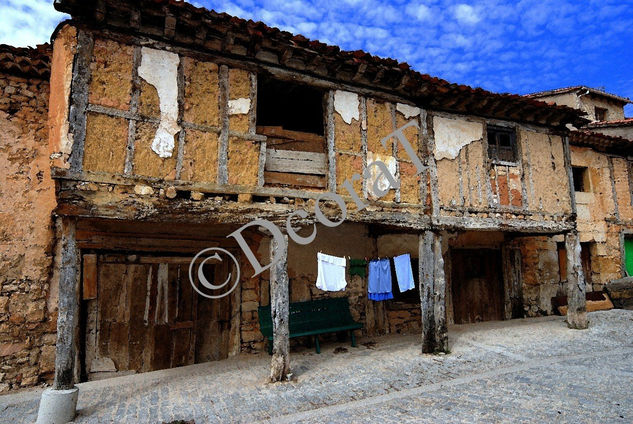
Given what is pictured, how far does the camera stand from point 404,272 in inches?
305

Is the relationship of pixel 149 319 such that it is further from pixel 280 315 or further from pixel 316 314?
pixel 316 314

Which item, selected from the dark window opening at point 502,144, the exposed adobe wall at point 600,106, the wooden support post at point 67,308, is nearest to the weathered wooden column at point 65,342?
the wooden support post at point 67,308

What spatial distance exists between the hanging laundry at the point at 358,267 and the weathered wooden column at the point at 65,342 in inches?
235

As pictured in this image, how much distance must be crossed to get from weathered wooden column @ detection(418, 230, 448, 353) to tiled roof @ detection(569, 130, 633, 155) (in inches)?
305

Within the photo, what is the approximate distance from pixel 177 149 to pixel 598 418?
21.1ft

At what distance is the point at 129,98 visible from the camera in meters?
5.24

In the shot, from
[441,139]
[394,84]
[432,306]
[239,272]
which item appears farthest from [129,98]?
[432,306]

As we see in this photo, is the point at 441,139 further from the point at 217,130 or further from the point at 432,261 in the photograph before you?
the point at 217,130

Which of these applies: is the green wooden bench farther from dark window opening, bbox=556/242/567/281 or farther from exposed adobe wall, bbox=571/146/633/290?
exposed adobe wall, bbox=571/146/633/290

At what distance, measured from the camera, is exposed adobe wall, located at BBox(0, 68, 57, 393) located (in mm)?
6277

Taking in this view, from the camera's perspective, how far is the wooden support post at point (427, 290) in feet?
23.4

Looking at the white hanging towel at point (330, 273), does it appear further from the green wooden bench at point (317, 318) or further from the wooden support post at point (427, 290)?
the wooden support post at point (427, 290)

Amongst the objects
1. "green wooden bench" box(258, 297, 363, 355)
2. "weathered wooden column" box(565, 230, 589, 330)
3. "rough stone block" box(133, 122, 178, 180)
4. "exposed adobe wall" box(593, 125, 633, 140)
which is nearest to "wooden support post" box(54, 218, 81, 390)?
"rough stone block" box(133, 122, 178, 180)

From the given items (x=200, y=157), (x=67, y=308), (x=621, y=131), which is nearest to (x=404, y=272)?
(x=200, y=157)
